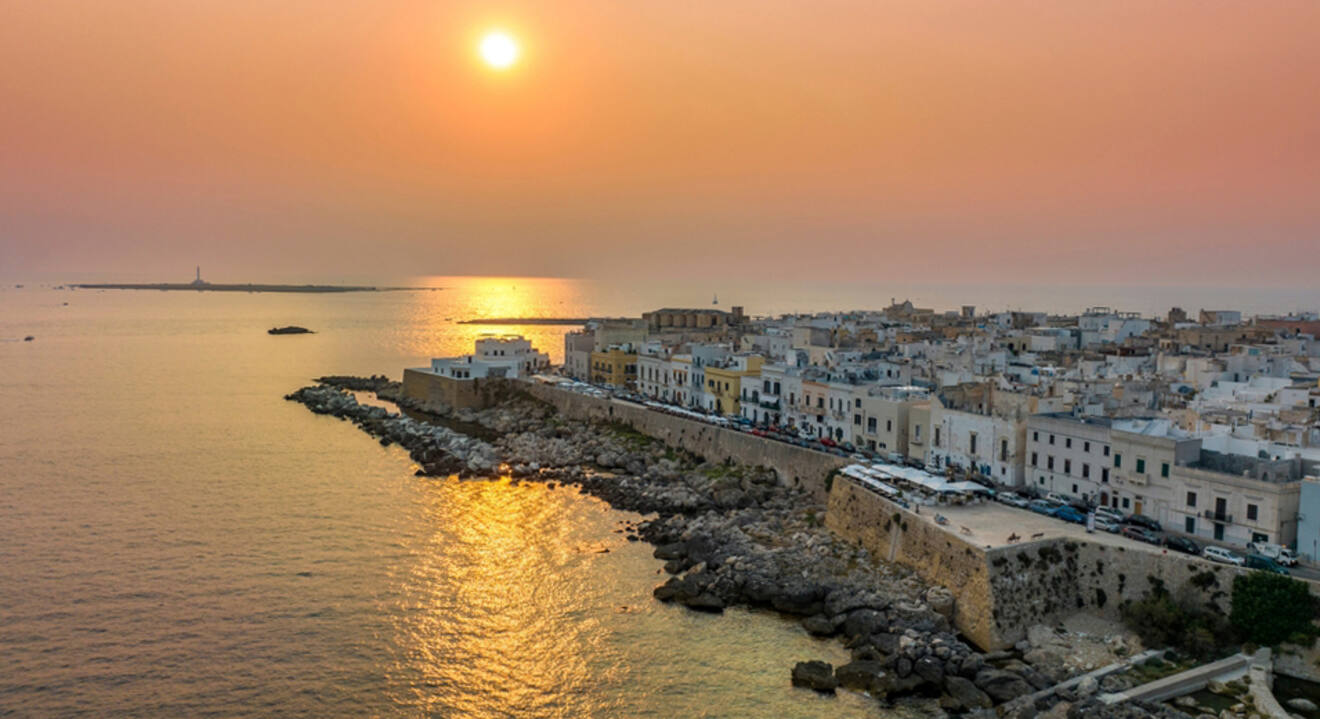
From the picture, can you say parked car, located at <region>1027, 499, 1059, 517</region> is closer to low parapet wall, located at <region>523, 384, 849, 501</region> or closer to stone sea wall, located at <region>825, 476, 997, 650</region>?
stone sea wall, located at <region>825, 476, 997, 650</region>

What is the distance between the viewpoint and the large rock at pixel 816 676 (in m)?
23.3

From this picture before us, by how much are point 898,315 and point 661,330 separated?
34.6 meters

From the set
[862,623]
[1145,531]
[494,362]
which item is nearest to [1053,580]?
[1145,531]

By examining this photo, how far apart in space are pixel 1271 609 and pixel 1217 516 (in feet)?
15.8

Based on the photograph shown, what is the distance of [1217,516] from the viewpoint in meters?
27.3

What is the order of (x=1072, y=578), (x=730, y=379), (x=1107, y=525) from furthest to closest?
(x=730, y=379), (x=1107, y=525), (x=1072, y=578)

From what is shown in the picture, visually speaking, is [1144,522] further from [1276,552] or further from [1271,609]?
[1271,609]

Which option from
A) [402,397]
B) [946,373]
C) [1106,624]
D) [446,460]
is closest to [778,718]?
[1106,624]

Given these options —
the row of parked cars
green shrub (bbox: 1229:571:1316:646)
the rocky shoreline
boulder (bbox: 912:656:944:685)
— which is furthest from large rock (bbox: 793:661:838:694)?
the row of parked cars

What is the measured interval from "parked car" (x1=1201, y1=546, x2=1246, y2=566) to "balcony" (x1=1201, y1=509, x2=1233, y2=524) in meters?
1.53

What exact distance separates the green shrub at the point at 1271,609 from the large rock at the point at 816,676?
10.1m

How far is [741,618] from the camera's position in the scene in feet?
92.3

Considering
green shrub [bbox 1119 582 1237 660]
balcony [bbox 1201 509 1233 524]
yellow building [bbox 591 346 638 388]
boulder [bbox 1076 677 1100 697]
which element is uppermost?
yellow building [bbox 591 346 638 388]

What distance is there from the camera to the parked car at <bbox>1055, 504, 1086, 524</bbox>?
2969cm
